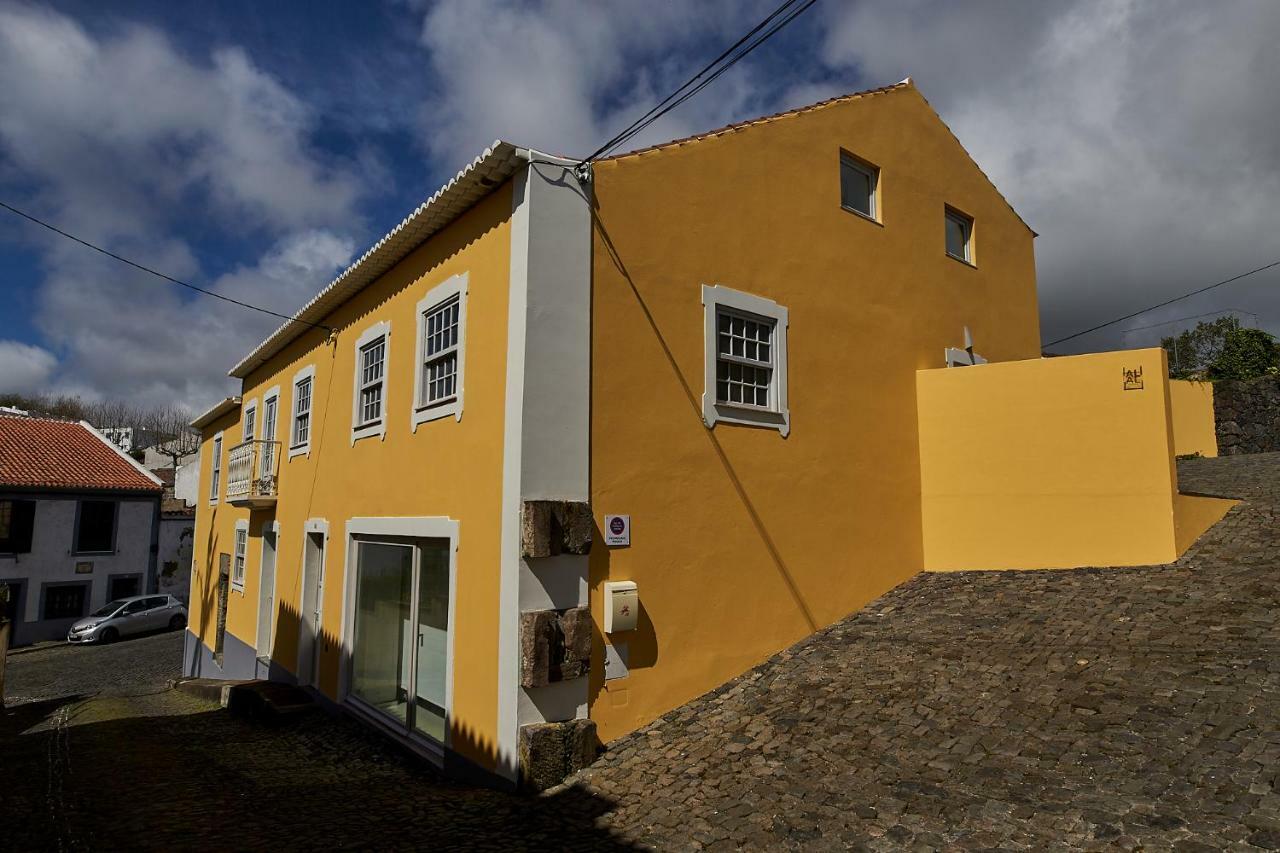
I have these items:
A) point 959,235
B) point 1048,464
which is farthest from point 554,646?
point 959,235

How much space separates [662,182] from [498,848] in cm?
624

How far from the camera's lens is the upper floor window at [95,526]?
1124 inches

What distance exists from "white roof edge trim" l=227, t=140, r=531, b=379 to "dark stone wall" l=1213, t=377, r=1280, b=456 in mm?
18959

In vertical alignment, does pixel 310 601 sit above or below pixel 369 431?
below

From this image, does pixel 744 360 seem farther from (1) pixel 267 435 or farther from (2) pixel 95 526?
(2) pixel 95 526

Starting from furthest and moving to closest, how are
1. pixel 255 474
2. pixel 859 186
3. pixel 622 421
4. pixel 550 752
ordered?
pixel 255 474 < pixel 859 186 < pixel 622 421 < pixel 550 752

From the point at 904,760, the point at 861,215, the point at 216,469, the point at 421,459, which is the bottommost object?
the point at 904,760

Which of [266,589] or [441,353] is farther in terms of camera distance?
[266,589]

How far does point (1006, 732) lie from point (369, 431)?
8086 millimetres

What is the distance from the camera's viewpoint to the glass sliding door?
8.31m

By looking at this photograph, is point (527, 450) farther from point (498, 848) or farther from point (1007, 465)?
point (1007, 465)

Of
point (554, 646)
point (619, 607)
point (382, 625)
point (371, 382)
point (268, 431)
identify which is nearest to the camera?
point (554, 646)

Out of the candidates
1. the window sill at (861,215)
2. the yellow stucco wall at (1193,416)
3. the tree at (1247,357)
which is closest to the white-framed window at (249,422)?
the window sill at (861,215)

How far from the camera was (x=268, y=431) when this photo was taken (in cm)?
1589
